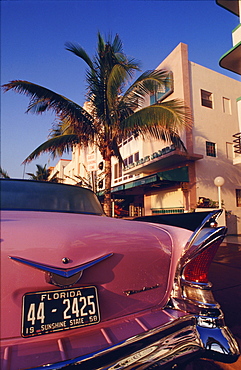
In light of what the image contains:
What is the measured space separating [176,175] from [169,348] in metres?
12.0

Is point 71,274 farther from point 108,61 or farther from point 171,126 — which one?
point 108,61

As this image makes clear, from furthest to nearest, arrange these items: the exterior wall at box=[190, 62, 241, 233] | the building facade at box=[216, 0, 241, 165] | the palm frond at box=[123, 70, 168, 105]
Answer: the exterior wall at box=[190, 62, 241, 233] → the building facade at box=[216, 0, 241, 165] → the palm frond at box=[123, 70, 168, 105]

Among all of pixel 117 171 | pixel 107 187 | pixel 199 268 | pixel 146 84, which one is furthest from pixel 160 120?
pixel 117 171

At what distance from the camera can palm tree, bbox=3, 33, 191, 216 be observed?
7539 millimetres

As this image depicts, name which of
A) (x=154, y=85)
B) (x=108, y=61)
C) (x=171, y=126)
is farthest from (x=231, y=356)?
(x=108, y=61)

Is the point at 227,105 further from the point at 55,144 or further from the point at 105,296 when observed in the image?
the point at 105,296

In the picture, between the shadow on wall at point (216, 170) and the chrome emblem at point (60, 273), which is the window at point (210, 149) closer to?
the shadow on wall at point (216, 170)

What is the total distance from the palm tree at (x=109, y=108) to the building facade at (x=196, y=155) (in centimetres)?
384

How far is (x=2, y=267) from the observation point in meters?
1.16

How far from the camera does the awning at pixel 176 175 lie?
480 inches

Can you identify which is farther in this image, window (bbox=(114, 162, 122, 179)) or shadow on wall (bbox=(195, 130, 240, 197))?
window (bbox=(114, 162, 122, 179))

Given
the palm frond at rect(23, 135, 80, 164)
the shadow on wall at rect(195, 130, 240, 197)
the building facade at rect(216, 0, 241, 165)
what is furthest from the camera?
the shadow on wall at rect(195, 130, 240, 197)

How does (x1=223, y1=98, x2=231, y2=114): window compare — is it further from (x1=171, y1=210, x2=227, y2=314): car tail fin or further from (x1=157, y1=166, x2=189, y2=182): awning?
(x1=171, y1=210, x2=227, y2=314): car tail fin

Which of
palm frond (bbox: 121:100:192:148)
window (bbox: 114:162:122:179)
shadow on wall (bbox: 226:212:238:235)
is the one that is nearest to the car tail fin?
palm frond (bbox: 121:100:192:148)
